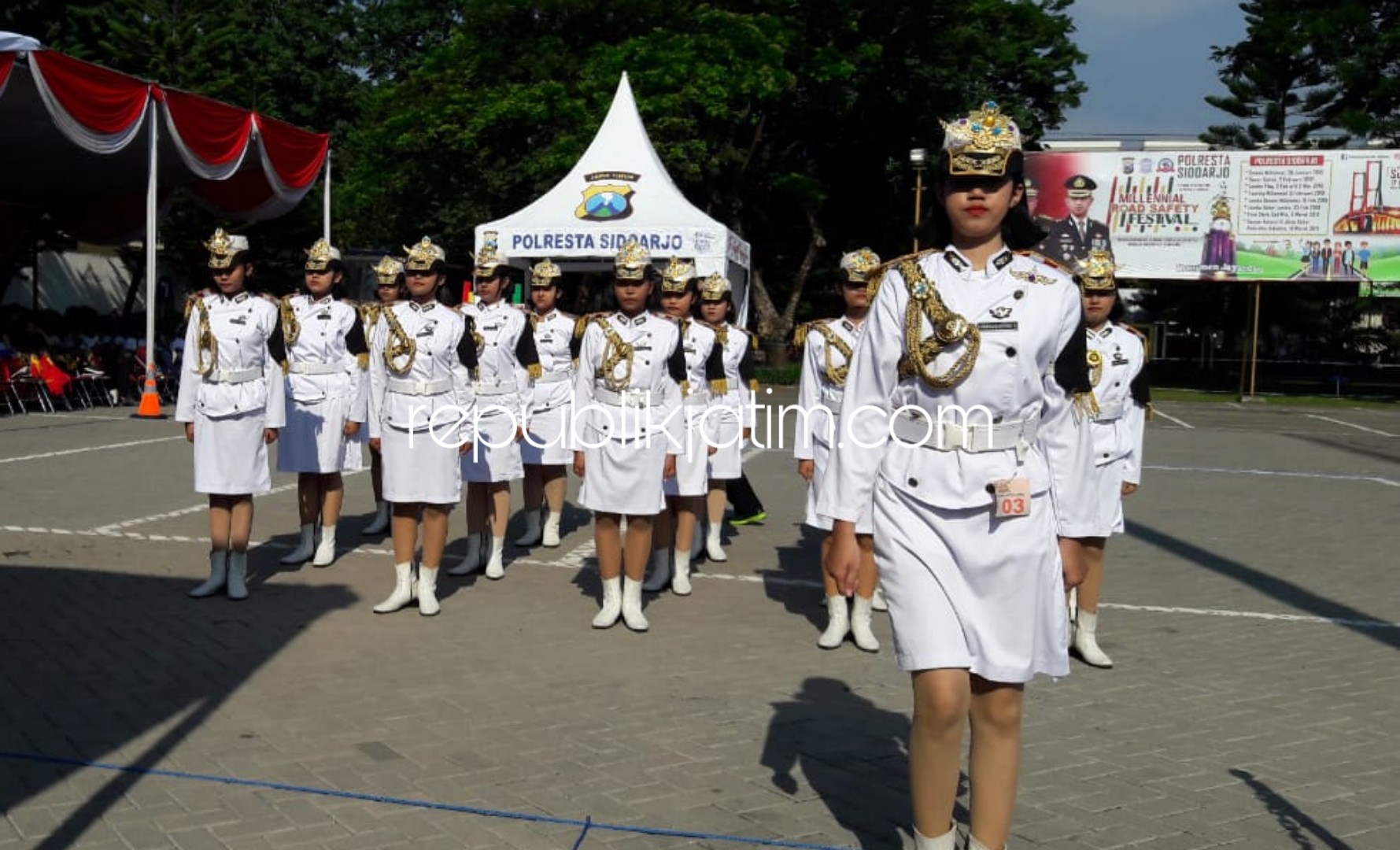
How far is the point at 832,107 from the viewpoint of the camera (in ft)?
127

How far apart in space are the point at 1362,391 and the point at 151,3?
36264 millimetres

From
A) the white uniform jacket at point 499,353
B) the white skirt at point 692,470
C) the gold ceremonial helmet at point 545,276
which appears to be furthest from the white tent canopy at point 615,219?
the white skirt at point 692,470

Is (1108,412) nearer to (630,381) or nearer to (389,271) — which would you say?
(630,381)

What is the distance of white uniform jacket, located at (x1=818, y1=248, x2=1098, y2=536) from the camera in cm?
385

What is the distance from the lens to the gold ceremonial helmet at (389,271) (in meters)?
9.44

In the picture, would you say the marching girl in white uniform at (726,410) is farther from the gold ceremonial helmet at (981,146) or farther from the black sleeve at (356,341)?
the gold ceremonial helmet at (981,146)

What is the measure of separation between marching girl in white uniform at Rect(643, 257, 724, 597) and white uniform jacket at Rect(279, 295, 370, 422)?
244 centimetres

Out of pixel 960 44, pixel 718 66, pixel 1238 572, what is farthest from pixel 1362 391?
pixel 1238 572

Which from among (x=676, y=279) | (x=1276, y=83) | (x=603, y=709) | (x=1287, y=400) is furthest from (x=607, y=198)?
(x=1276, y=83)

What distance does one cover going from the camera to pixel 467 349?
26.8 ft

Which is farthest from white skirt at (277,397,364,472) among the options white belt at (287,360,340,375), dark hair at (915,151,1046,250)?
dark hair at (915,151,1046,250)

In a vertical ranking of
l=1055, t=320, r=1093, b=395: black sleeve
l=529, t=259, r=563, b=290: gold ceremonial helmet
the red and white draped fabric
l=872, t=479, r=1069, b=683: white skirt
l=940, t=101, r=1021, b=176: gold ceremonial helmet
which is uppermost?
the red and white draped fabric

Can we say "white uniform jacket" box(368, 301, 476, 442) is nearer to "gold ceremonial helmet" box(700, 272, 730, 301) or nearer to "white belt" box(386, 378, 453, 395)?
"white belt" box(386, 378, 453, 395)

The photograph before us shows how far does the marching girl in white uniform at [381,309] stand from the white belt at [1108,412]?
13.8 feet
